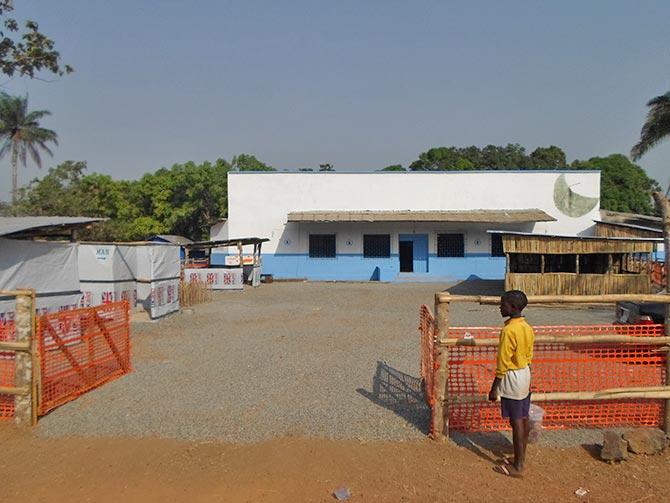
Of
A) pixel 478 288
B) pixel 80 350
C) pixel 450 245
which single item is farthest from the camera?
pixel 450 245

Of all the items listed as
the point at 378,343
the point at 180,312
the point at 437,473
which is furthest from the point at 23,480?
the point at 180,312

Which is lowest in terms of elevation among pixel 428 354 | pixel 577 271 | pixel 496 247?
pixel 428 354

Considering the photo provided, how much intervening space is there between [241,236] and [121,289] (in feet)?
47.5

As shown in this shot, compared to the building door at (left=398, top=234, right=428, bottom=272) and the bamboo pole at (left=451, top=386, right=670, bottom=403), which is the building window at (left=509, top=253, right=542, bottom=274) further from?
the bamboo pole at (left=451, top=386, right=670, bottom=403)

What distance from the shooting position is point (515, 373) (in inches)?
168

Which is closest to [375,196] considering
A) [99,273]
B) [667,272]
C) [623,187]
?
[99,273]

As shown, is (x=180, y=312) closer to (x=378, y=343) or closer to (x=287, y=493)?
(x=378, y=343)

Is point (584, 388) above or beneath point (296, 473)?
above

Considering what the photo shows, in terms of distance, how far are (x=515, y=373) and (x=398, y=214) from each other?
77.5ft

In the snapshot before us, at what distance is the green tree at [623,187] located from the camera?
47.5 metres

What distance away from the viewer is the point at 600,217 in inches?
1157

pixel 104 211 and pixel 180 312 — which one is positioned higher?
pixel 104 211

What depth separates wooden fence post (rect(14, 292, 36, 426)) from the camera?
17.7 ft

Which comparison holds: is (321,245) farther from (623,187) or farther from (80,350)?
(623,187)
